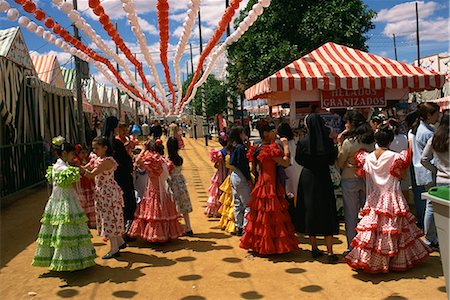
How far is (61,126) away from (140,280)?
1096 centimetres

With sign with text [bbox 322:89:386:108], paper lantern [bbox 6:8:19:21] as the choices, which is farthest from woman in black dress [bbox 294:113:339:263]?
paper lantern [bbox 6:8:19:21]

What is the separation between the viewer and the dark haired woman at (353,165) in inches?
199

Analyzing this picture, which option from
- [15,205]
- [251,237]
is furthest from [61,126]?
[251,237]

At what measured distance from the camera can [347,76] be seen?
8672 mm

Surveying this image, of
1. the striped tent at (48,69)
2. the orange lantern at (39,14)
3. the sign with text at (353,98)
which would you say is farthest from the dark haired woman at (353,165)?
the striped tent at (48,69)

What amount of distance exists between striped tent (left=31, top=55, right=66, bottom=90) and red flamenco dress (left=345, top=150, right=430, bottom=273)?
1303cm

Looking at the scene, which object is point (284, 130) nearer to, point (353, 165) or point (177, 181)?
point (353, 165)

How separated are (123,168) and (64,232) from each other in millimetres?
1578

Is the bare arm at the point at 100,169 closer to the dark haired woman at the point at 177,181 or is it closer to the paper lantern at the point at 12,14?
the dark haired woman at the point at 177,181

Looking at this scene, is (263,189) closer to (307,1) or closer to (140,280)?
(140,280)

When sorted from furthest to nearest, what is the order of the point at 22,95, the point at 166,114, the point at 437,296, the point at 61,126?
the point at 166,114 → the point at 61,126 → the point at 22,95 → the point at 437,296

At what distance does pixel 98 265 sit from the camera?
5.38 m

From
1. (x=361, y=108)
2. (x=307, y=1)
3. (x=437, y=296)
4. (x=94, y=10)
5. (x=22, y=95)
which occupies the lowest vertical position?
(x=437, y=296)

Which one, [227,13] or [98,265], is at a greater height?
[227,13]
